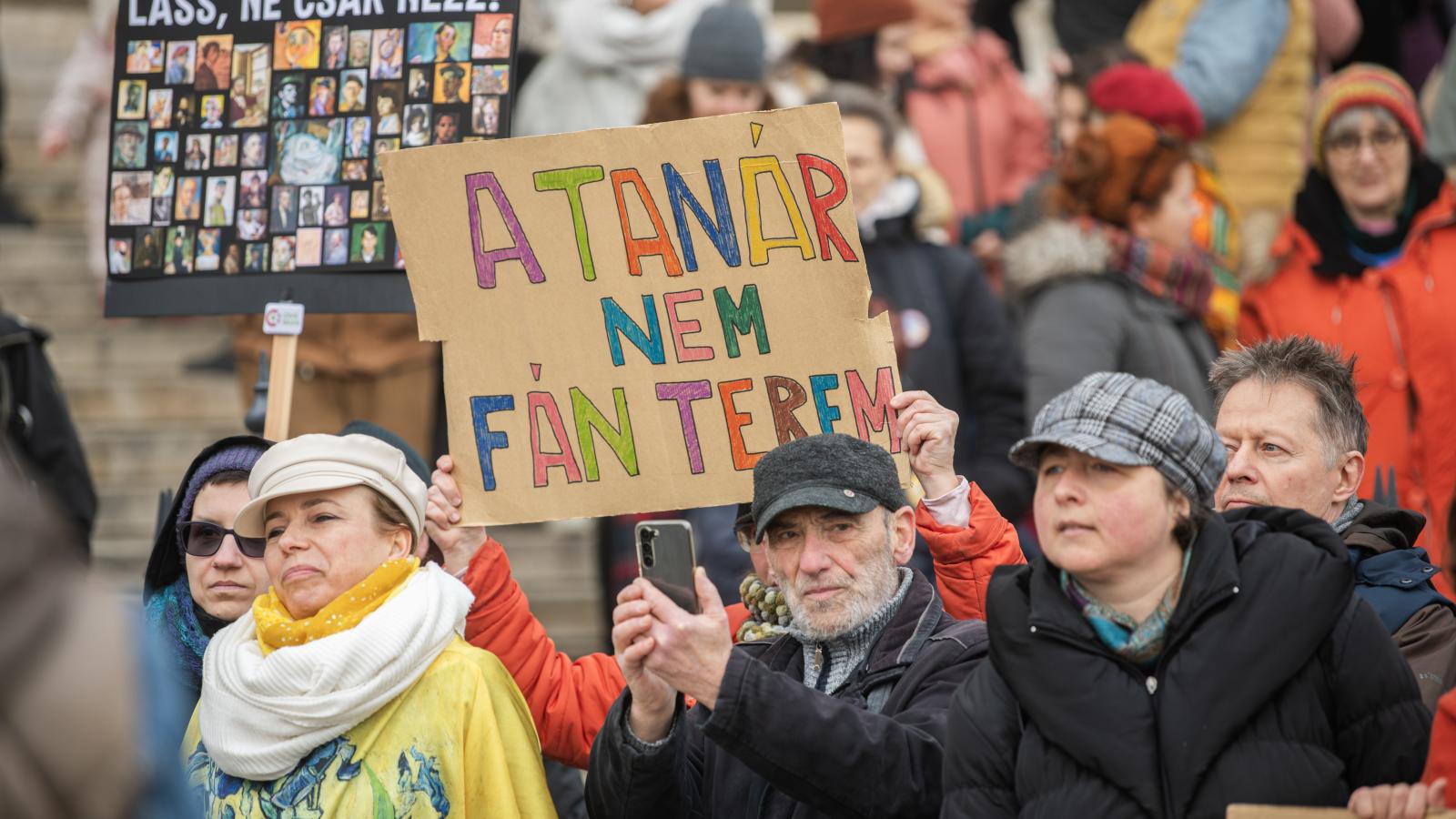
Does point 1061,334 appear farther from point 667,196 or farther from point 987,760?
point 987,760

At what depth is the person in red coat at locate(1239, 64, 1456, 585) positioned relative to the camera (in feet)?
21.5

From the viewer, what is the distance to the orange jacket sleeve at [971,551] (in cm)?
447

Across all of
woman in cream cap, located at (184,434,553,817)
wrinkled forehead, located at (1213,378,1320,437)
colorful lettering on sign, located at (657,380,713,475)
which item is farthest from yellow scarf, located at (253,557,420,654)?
wrinkled forehead, located at (1213,378,1320,437)

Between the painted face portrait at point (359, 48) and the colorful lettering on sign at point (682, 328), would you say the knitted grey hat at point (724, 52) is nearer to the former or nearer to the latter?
the painted face portrait at point (359, 48)

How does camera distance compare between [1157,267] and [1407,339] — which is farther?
[1157,267]

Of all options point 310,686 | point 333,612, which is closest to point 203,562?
point 333,612

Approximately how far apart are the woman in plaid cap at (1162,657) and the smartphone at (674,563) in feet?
1.94

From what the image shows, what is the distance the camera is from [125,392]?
408 inches

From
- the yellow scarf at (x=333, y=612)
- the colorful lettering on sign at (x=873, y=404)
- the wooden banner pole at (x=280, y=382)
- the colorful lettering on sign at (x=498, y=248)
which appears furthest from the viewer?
the wooden banner pole at (x=280, y=382)

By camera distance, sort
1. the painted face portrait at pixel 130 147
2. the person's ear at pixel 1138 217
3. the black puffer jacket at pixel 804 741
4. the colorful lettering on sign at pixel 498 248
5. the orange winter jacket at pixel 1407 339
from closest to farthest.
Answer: the black puffer jacket at pixel 804 741 < the colorful lettering on sign at pixel 498 248 < the painted face portrait at pixel 130 147 < the orange winter jacket at pixel 1407 339 < the person's ear at pixel 1138 217

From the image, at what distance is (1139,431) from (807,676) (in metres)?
1.01

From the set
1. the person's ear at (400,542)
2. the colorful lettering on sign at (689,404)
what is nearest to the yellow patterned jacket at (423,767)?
A: the person's ear at (400,542)

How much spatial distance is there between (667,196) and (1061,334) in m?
2.41

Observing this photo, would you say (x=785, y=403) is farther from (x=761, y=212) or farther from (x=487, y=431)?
(x=487, y=431)
